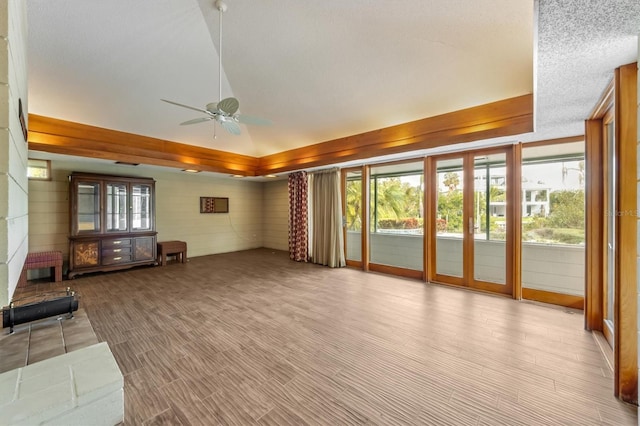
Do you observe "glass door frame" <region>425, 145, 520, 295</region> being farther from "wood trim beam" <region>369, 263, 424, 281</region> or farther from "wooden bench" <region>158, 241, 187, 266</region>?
"wooden bench" <region>158, 241, 187, 266</region>

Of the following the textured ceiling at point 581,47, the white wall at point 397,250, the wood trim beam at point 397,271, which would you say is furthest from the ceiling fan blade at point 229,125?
the wood trim beam at point 397,271

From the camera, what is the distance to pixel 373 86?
152 inches

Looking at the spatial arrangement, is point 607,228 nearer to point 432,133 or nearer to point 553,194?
point 553,194

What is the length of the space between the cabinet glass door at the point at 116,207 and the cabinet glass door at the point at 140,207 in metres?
0.14

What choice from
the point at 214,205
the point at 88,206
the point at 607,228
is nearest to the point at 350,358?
the point at 607,228

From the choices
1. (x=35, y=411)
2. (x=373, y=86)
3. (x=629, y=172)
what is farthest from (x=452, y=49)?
(x=35, y=411)

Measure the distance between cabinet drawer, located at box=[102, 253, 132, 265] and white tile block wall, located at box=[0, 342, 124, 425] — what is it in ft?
13.7

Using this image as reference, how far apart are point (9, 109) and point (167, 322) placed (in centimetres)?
261

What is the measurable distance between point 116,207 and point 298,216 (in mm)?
3817

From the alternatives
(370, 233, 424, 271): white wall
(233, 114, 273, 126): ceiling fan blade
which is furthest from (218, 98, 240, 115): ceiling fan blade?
(370, 233, 424, 271): white wall

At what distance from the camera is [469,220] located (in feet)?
13.7

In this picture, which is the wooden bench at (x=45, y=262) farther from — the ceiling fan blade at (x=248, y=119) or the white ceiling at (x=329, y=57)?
the ceiling fan blade at (x=248, y=119)

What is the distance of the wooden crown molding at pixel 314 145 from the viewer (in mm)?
3494

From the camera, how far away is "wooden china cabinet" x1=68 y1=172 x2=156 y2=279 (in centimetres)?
488
